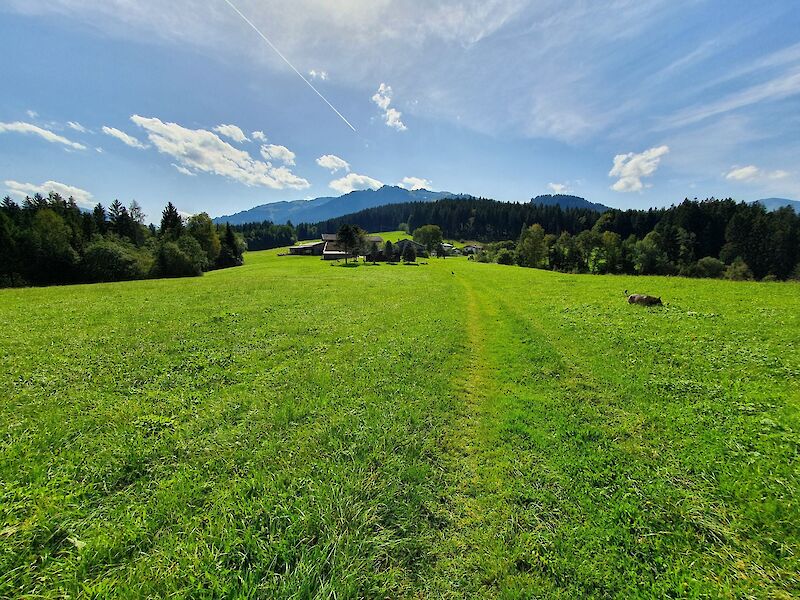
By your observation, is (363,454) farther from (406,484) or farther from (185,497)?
(185,497)

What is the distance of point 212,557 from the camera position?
15.7 ft

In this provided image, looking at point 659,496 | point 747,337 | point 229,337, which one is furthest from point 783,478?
point 229,337

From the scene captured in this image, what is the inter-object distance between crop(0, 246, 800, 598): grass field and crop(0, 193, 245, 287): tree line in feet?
177

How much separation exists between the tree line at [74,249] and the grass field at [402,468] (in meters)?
53.9

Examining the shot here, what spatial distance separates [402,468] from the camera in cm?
714

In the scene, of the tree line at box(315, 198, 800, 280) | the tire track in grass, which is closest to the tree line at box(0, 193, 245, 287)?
the tire track in grass

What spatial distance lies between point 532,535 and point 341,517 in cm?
353

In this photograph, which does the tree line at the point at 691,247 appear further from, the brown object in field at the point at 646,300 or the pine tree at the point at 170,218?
the pine tree at the point at 170,218

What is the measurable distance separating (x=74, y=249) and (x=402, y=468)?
2975 inches

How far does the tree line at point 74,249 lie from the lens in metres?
49.2

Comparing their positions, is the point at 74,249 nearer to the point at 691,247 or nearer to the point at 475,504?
the point at 475,504

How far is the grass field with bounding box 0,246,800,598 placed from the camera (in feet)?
15.8

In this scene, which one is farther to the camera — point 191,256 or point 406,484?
point 191,256

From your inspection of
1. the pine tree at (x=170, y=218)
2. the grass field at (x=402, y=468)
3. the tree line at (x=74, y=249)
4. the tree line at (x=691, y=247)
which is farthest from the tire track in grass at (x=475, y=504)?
the pine tree at (x=170, y=218)
